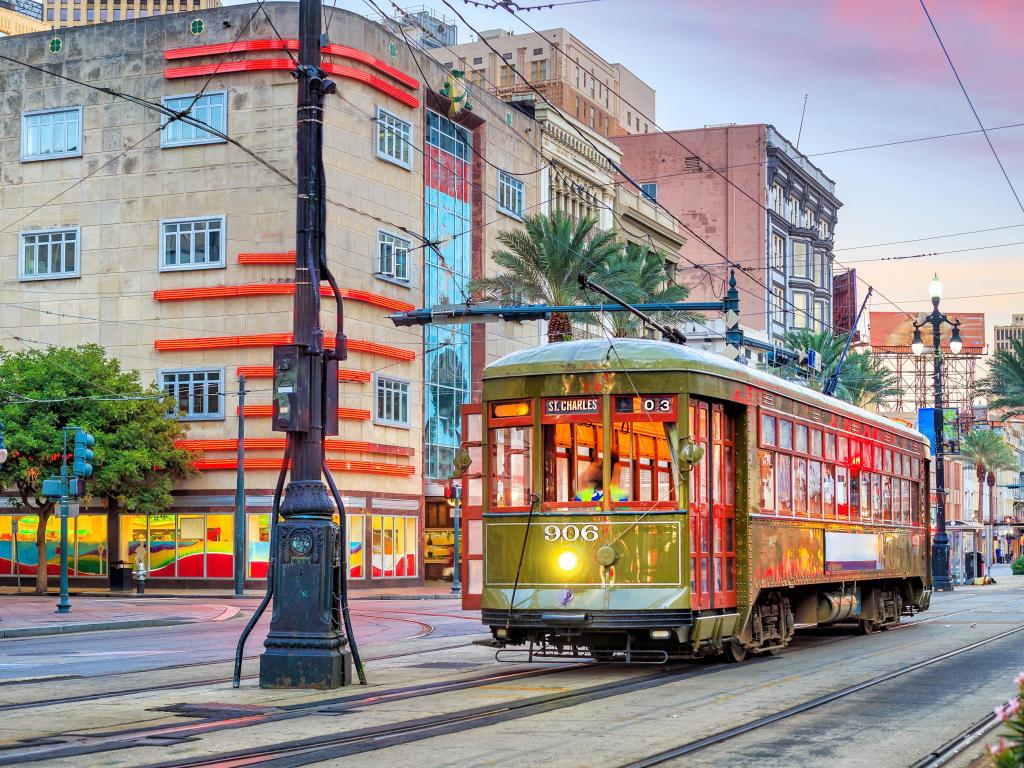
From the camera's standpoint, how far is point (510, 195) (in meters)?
61.0

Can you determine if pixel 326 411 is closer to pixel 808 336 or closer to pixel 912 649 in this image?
pixel 912 649

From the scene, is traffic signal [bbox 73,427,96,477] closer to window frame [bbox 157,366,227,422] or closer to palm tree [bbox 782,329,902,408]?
window frame [bbox 157,366,227,422]

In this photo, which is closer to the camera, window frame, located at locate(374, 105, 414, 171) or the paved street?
the paved street

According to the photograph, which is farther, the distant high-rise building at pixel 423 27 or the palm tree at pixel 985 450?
the palm tree at pixel 985 450

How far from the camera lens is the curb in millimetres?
27484

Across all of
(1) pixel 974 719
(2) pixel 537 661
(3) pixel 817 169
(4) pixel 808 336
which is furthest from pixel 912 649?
(3) pixel 817 169

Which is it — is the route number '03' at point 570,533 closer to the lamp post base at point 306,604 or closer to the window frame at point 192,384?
the lamp post base at point 306,604

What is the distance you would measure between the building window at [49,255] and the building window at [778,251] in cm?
4860

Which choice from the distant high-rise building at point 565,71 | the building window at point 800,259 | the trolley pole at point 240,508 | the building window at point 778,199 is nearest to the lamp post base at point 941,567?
→ the trolley pole at point 240,508

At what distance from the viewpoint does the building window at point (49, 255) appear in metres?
51.3

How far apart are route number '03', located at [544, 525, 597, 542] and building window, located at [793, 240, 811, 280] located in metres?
79.2

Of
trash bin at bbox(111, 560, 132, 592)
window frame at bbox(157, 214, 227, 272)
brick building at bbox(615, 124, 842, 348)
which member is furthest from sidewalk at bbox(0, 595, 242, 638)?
brick building at bbox(615, 124, 842, 348)

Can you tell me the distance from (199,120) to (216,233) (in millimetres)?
3955

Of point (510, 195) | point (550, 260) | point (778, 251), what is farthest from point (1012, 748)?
point (778, 251)
